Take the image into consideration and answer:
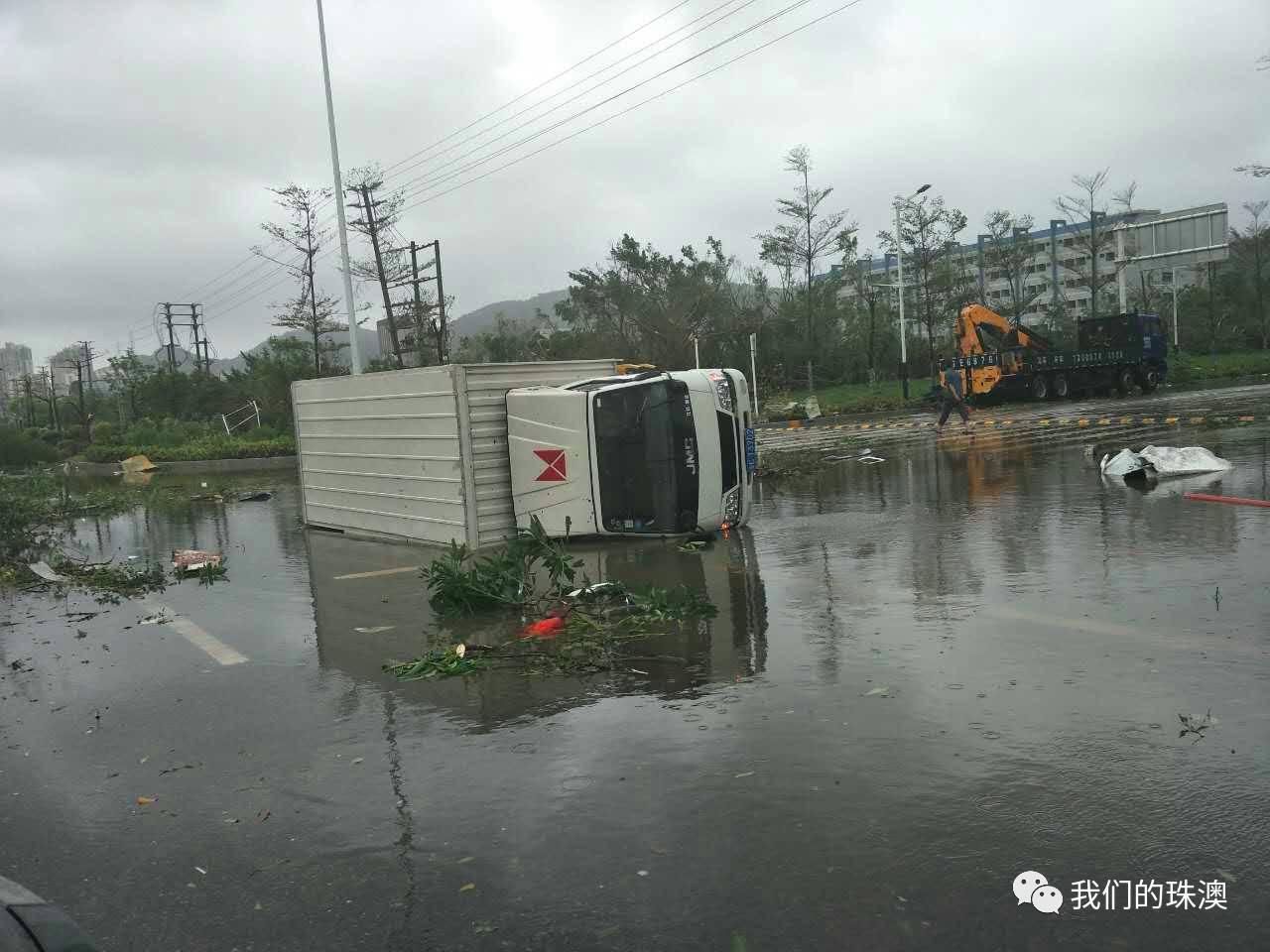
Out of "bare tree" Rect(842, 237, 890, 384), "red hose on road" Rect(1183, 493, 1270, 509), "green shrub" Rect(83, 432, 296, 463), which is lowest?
"red hose on road" Rect(1183, 493, 1270, 509)

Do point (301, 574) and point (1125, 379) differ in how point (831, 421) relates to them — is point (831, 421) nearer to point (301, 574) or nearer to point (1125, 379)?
point (1125, 379)

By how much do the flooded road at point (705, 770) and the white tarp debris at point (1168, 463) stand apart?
15.8 feet

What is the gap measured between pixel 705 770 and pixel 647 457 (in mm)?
6474

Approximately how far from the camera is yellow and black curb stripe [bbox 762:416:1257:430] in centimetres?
2202

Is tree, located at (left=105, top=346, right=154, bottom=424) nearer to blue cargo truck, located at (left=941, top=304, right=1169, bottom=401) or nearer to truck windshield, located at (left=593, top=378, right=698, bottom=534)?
blue cargo truck, located at (left=941, top=304, right=1169, bottom=401)

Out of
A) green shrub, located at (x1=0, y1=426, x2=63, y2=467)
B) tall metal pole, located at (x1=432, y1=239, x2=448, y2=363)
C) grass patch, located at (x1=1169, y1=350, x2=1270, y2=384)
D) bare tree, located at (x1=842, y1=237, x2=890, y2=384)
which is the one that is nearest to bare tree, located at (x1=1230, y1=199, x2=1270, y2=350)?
grass patch, located at (x1=1169, y1=350, x2=1270, y2=384)

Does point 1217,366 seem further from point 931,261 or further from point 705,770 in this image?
point 705,770

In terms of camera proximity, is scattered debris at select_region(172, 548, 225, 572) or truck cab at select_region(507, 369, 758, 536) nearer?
truck cab at select_region(507, 369, 758, 536)

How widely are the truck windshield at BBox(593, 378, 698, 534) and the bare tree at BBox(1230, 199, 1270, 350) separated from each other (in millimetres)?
54114

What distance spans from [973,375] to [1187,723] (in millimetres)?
32032

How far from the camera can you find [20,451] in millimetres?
48000

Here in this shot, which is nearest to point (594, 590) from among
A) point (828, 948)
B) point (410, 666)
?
point (410, 666)

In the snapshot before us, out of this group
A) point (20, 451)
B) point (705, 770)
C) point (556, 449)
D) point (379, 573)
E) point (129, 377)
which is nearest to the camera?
point (705, 770)

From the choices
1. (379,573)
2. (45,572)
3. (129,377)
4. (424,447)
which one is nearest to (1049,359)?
(424,447)
